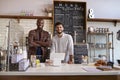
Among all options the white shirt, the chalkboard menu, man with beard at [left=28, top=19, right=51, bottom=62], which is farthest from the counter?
the chalkboard menu

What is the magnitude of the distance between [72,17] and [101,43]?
3.40ft

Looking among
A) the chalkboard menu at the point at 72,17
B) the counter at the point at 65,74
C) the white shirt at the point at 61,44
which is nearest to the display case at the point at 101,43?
the chalkboard menu at the point at 72,17

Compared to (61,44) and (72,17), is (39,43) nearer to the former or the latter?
(61,44)

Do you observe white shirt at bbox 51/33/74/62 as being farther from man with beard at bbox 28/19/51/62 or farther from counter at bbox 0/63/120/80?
counter at bbox 0/63/120/80

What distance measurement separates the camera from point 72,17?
5176mm

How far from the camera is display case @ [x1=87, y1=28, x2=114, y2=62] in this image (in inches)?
204

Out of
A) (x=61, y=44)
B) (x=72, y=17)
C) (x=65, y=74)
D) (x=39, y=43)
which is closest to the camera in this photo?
(x=65, y=74)

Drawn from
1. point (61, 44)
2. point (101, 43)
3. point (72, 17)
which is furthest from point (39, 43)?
point (101, 43)

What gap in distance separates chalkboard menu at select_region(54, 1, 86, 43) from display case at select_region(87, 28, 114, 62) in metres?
0.27

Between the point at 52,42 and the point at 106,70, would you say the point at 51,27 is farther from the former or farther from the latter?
the point at 106,70

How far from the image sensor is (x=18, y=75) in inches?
75.1

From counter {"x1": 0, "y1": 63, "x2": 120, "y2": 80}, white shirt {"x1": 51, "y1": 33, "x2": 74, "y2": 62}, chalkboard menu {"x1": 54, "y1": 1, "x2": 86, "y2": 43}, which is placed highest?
chalkboard menu {"x1": 54, "y1": 1, "x2": 86, "y2": 43}

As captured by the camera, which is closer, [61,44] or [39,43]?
[39,43]

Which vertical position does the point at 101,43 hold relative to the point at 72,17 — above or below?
below
